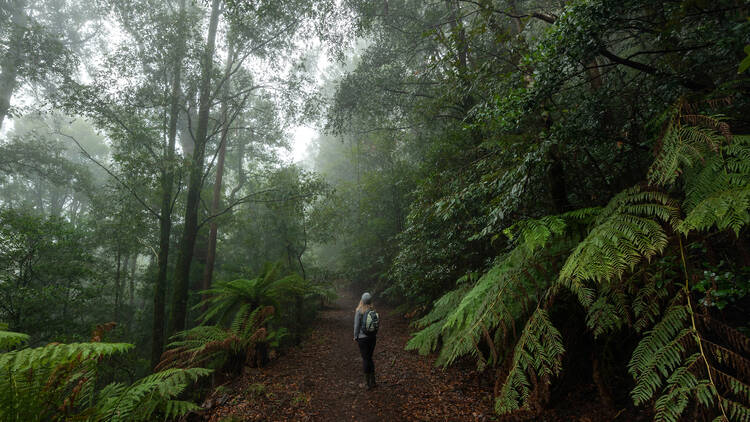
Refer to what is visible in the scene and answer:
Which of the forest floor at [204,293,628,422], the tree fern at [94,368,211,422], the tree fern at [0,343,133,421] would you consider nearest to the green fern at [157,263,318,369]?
the forest floor at [204,293,628,422]

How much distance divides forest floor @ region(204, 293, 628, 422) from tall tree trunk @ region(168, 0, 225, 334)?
2903mm

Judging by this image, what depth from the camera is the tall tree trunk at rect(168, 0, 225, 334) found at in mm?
6875

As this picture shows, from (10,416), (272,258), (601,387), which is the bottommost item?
(601,387)

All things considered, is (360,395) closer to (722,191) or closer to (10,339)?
(10,339)

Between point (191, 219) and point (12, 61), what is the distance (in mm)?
6465

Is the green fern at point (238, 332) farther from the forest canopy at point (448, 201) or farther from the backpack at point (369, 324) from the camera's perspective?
the backpack at point (369, 324)

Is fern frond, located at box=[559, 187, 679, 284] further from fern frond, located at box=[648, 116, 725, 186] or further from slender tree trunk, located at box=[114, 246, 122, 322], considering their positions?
slender tree trunk, located at box=[114, 246, 122, 322]

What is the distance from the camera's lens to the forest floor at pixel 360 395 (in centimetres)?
357

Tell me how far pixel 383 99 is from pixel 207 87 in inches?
183

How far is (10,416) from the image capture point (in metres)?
2.03

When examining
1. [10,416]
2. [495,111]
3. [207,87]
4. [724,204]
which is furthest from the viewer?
[207,87]

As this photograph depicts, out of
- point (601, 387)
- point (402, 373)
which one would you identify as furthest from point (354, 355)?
point (601, 387)

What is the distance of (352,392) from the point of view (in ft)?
15.0

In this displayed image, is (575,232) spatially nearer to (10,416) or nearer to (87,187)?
(10,416)
